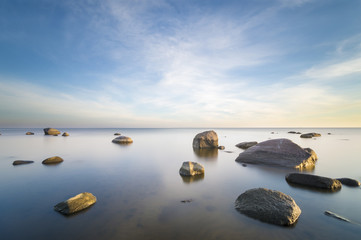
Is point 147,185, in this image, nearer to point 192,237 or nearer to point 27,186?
point 192,237

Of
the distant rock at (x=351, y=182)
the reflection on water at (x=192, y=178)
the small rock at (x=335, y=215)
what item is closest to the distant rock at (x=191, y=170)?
the reflection on water at (x=192, y=178)

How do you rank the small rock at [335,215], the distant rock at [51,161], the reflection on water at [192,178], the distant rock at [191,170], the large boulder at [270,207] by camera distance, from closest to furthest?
the large boulder at [270,207] < the small rock at [335,215] < the reflection on water at [192,178] < the distant rock at [191,170] < the distant rock at [51,161]

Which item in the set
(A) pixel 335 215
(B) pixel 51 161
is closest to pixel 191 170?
(A) pixel 335 215

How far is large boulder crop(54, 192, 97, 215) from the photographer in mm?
5504

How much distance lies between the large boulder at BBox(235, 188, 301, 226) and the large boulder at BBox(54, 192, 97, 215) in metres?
5.82

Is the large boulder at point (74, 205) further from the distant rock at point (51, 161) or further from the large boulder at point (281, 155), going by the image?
the large boulder at point (281, 155)

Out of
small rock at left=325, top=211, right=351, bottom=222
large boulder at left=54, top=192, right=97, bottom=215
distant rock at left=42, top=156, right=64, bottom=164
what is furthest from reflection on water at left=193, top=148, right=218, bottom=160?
distant rock at left=42, top=156, right=64, bottom=164

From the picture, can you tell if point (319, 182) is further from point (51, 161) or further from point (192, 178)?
point (51, 161)

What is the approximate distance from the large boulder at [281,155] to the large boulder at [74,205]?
1246 centimetres

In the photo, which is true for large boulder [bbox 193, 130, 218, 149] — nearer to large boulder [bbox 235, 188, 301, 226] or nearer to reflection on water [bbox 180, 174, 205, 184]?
reflection on water [bbox 180, 174, 205, 184]

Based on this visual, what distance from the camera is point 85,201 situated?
601cm

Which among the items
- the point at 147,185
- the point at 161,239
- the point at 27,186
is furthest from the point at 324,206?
the point at 27,186

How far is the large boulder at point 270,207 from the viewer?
4.93 metres

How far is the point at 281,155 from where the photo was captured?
1283cm
